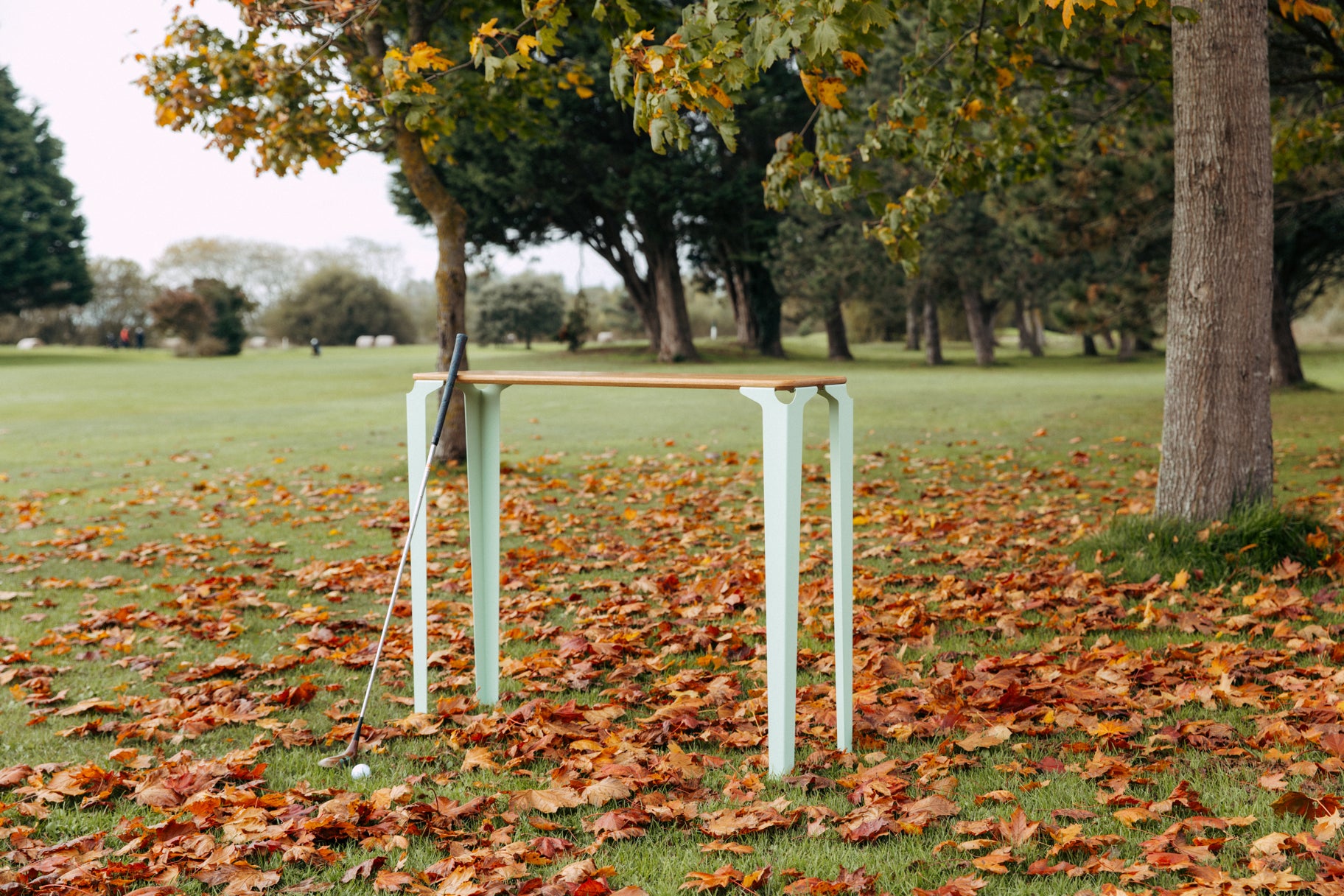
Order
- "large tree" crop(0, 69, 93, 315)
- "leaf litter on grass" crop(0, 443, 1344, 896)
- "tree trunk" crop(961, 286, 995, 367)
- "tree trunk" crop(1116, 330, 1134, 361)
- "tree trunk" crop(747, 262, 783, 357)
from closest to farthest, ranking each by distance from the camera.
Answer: "leaf litter on grass" crop(0, 443, 1344, 896) → "tree trunk" crop(961, 286, 995, 367) → "tree trunk" crop(1116, 330, 1134, 361) → "tree trunk" crop(747, 262, 783, 357) → "large tree" crop(0, 69, 93, 315)

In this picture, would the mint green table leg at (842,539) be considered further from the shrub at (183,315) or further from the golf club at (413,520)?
the shrub at (183,315)

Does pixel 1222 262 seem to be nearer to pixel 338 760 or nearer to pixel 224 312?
pixel 338 760

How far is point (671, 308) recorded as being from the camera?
37.0 m

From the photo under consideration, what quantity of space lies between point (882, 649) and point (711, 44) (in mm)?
2924

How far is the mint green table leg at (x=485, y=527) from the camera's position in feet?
13.8

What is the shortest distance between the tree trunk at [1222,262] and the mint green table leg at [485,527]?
13.4ft

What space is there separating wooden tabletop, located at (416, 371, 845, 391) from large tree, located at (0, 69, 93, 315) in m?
53.6

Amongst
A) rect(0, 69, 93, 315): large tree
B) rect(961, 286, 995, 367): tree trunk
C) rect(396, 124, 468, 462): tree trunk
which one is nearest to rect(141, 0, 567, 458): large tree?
rect(396, 124, 468, 462): tree trunk

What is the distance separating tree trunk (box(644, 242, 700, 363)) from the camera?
36.7 m

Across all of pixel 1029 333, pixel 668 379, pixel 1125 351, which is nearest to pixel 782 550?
pixel 668 379

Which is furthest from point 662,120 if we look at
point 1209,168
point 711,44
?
point 1209,168

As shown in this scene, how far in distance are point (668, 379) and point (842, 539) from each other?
33.8 inches

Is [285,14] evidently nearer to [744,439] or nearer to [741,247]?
[744,439]

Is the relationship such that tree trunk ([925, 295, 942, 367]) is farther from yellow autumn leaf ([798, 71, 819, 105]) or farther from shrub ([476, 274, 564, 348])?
yellow autumn leaf ([798, 71, 819, 105])
